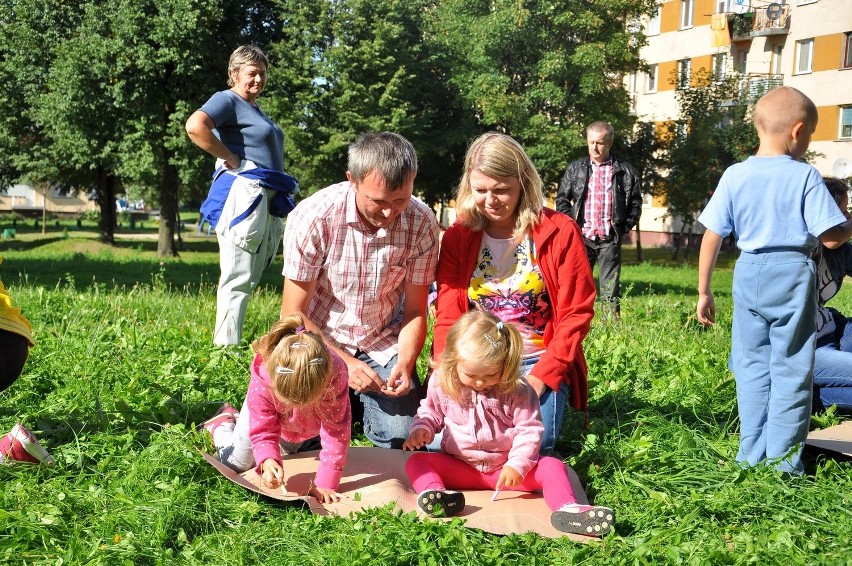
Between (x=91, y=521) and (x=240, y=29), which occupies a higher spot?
(x=240, y=29)

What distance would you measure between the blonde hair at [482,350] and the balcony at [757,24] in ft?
115

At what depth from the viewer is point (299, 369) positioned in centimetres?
348

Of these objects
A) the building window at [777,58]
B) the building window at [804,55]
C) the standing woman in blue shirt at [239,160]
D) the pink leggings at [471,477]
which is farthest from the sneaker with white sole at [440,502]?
the building window at [777,58]

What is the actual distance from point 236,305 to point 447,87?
78.3 ft

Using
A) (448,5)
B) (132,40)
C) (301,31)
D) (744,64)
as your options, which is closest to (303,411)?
(132,40)

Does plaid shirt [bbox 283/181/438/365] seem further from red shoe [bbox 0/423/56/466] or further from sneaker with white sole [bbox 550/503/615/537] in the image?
sneaker with white sole [bbox 550/503/615/537]

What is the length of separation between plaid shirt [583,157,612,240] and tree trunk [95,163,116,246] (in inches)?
938

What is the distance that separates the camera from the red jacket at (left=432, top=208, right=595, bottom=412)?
413 centimetres

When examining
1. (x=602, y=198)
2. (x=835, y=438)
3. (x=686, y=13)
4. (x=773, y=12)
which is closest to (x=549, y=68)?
(x=773, y=12)

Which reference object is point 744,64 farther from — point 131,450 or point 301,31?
point 131,450

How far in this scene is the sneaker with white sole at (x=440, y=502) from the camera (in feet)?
11.3

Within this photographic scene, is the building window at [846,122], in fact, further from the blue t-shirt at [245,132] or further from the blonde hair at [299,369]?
the blonde hair at [299,369]

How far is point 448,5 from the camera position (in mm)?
30109

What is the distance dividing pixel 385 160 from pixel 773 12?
3520cm
